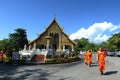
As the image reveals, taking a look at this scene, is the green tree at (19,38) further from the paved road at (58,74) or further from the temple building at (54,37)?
the paved road at (58,74)

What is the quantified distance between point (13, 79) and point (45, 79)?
196 centimetres

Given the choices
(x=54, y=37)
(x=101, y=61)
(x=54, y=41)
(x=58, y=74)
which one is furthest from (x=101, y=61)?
(x=54, y=41)

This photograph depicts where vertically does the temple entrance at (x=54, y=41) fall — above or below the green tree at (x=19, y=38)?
below

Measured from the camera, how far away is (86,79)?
1365 cm

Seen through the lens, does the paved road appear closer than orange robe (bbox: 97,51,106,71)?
Yes

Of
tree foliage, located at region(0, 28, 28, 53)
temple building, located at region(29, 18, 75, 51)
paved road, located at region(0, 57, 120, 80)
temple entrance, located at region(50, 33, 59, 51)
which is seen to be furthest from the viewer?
tree foliage, located at region(0, 28, 28, 53)

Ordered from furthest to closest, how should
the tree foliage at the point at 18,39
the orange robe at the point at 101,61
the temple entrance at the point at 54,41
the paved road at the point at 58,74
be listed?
the tree foliage at the point at 18,39
the temple entrance at the point at 54,41
the orange robe at the point at 101,61
the paved road at the point at 58,74

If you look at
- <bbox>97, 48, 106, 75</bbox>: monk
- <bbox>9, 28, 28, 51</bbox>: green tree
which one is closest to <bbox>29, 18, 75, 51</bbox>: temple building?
<bbox>9, 28, 28, 51</bbox>: green tree

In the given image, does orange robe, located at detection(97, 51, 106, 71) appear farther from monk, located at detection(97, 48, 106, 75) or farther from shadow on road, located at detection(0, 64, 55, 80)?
shadow on road, located at detection(0, 64, 55, 80)

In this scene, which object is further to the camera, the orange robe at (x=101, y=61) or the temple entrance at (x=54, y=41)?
the temple entrance at (x=54, y=41)

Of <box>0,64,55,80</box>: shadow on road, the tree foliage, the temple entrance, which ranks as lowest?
<box>0,64,55,80</box>: shadow on road

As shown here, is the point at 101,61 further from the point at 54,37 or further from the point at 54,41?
the point at 54,41

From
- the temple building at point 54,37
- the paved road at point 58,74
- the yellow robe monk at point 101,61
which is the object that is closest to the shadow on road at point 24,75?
the paved road at point 58,74

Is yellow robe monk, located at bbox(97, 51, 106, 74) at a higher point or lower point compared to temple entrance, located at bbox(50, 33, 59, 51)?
lower
